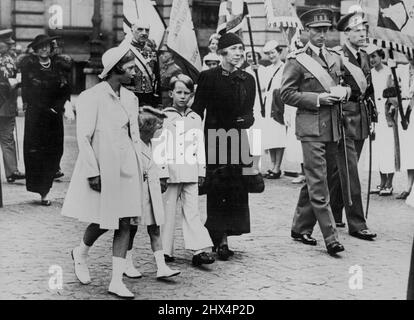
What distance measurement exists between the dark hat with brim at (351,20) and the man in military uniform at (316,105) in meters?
0.53

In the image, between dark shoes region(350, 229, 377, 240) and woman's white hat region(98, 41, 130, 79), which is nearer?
woman's white hat region(98, 41, 130, 79)

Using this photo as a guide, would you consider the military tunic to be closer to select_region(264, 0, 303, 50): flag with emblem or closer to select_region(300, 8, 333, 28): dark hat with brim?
select_region(300, 8, 333, 28): dark hat with brim

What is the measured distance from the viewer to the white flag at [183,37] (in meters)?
9.32

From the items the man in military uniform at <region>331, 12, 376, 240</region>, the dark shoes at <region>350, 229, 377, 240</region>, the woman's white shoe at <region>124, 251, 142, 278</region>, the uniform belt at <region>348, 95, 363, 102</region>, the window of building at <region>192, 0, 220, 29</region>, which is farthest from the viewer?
the window of building at <region>192, 0, 220, 29</region>

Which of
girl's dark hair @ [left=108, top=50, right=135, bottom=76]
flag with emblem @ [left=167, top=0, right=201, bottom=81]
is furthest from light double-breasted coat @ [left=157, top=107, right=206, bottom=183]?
flag with emblem @ [left=167, top=0, right=201, bottom=81]

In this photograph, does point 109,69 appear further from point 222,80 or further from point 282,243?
point 282,243

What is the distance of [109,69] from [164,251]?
1.72m

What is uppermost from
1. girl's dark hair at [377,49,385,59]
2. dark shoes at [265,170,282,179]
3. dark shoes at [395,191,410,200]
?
girl's dark hair at [377,49,385,59]

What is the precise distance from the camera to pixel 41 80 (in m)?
9.48

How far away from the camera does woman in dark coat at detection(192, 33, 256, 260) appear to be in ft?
23.1

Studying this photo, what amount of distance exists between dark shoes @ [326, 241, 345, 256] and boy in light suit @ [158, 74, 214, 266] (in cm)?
110

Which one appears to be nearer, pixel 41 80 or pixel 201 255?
pixel 201 255
